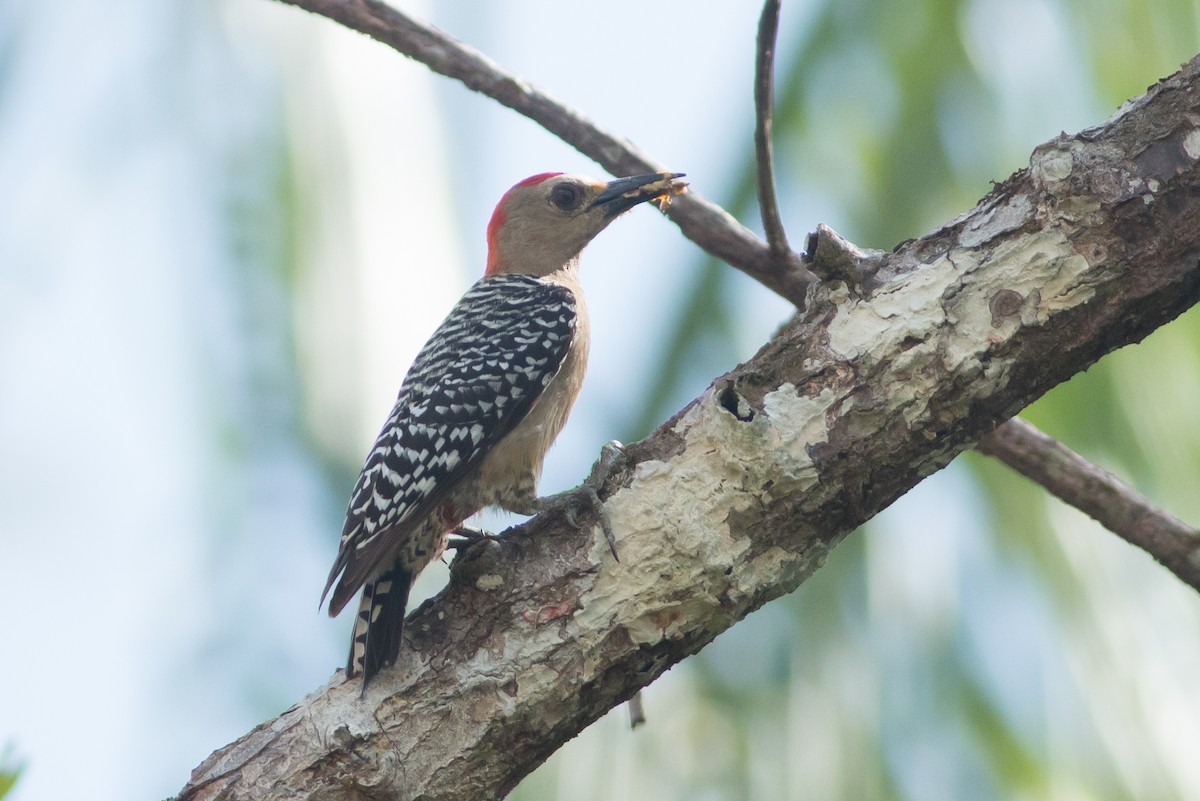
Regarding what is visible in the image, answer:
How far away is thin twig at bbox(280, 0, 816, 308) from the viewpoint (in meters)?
4.85

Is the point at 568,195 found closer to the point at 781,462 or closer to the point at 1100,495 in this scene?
the point at 1100,495

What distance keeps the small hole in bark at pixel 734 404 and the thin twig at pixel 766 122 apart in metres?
1.35

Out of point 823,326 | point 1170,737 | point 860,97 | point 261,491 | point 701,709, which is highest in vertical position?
point 860,97

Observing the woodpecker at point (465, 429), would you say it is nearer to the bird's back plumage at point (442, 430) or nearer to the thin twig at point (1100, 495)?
the bird's back plumage at point (442, 430)

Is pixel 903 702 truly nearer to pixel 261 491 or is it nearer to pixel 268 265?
pixel 261 491

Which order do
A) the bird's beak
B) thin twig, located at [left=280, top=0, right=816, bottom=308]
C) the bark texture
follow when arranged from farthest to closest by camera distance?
the bird's beak < thin twig, located at [left=280, top=0, right=816, bottom=308] < the bark texture

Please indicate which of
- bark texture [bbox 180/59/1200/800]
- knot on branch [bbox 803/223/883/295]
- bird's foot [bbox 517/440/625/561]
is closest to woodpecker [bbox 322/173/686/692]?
bark texture [bbox 180/59/1200/800]

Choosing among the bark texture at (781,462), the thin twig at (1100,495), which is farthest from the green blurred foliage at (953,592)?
the bark texture at (781,462)

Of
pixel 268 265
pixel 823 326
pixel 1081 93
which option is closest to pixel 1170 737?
pixel 823 326

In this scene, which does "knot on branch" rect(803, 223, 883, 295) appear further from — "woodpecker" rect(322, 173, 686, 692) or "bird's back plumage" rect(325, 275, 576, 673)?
"bird's back plumage" rect(325, 275, 576, 673)

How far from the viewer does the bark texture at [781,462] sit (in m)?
3.32

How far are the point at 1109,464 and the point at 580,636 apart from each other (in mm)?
3666

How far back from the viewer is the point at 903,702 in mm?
6523

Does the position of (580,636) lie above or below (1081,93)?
below
